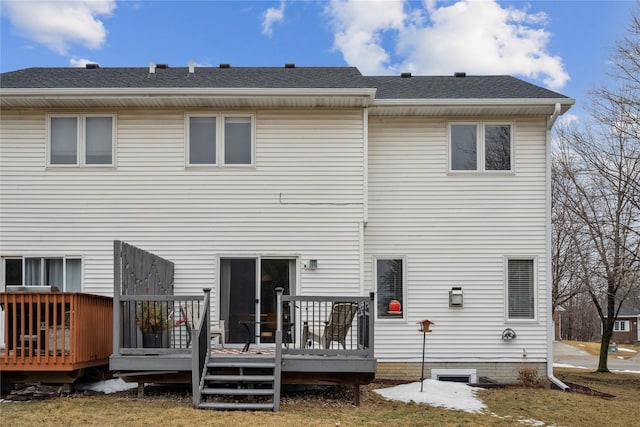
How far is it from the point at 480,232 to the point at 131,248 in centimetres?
647

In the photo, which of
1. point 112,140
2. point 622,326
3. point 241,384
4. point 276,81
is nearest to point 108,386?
point 241,384

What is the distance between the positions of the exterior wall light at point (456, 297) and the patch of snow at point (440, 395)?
174 cm

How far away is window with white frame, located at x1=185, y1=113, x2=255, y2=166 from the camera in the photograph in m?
11.3

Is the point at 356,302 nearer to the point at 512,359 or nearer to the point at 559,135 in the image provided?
the point at 512,359

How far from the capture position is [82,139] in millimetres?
11266

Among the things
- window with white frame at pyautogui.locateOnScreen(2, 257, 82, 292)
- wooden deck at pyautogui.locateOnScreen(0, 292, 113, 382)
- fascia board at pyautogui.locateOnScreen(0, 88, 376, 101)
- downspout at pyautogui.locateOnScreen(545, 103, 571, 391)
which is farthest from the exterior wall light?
window with white frame at pyautogui.locateOnScreen(2, 257, 82, 292)

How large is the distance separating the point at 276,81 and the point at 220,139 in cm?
168

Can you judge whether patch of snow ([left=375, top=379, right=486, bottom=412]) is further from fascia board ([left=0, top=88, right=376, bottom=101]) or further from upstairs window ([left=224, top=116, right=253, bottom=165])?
fascia board ([left=0, top=88, right=376, bottom=101])

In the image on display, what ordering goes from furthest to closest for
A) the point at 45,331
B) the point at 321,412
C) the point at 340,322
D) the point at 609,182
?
the point at 609,182
the point at 340,322
the point at 45,331
the point at 321,412

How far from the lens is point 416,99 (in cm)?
1143

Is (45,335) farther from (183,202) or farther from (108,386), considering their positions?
(183,202)

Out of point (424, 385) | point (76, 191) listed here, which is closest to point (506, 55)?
point (424, 385)

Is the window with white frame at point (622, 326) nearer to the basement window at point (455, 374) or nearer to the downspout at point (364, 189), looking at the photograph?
the basement window at point (455, 374)

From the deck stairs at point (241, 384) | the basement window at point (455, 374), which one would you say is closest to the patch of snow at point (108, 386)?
the deck stairs at point (241, 384)
